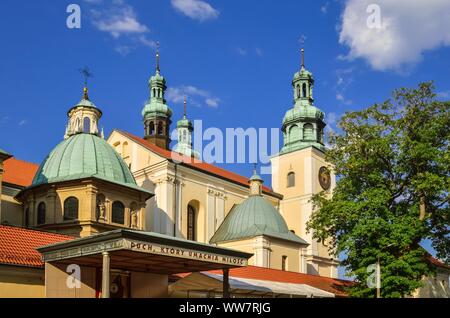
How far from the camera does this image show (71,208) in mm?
31578

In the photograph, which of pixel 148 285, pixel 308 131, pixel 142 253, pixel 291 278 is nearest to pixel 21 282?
pixel 142 253

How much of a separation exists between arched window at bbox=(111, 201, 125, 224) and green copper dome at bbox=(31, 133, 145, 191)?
112cm

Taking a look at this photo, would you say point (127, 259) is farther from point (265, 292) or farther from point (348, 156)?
point (348, 156)

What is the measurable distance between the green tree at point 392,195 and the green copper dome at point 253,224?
33.3ft

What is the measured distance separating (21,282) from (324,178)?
39819 millimetres

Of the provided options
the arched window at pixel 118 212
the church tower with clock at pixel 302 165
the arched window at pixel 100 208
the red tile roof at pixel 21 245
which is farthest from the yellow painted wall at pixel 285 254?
the red tile roof at pixel 21 245

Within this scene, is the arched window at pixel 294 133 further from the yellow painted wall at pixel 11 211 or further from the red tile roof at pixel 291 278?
the yellow painted wall at pixel 11 211

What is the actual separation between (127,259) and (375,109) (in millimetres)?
16676

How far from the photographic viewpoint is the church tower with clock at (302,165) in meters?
53.8

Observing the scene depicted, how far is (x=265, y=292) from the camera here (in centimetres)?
2767

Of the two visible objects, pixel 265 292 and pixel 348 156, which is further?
pixel 348 156

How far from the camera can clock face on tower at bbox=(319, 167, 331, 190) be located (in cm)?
5575

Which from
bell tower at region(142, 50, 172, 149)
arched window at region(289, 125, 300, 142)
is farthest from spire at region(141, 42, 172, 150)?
arched window at region(289, 125, 300, 142)
